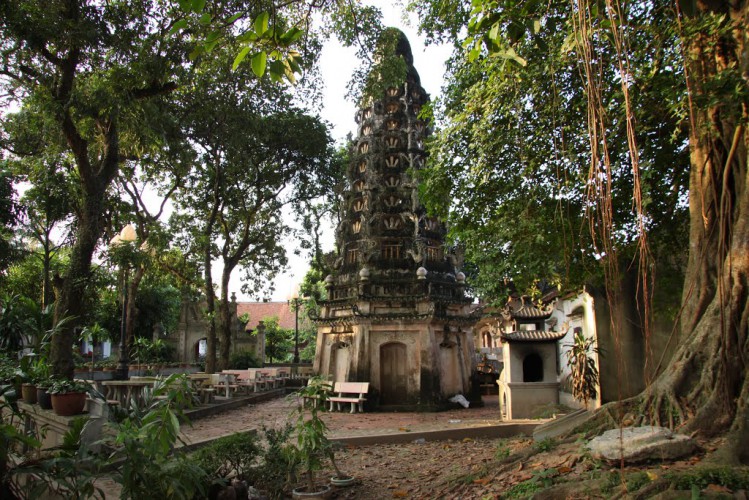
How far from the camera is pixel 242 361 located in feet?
99.2

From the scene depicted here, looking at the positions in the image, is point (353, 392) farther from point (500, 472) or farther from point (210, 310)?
point (500, 472)

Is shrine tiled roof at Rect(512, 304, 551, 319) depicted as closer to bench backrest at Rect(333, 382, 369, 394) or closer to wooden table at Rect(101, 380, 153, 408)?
bench backrest at Rect(333, 382, 369, 394)

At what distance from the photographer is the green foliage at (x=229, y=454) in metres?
6.18

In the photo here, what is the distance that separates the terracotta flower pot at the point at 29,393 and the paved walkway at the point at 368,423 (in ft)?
10.6

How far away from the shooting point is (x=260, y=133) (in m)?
19.0

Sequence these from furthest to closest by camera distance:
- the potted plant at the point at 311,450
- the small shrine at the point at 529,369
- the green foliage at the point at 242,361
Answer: the green foliage at the point at 242,361
the small shrine at the point at 529,369
the potted plant at the point at 311,450

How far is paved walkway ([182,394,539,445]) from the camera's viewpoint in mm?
11172

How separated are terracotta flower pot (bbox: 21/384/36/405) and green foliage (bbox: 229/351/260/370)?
21694mm

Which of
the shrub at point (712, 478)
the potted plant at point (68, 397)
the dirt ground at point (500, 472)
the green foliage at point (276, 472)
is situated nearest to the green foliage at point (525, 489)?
the dirt ground at point (500, 472)

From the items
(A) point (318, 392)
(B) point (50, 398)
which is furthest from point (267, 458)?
(B) point (50, 398)

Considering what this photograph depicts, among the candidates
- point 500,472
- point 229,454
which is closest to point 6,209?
point 229,454

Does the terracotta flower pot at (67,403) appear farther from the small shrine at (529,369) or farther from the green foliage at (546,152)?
the small shrine at (529,369)

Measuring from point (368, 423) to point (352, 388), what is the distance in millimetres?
3235

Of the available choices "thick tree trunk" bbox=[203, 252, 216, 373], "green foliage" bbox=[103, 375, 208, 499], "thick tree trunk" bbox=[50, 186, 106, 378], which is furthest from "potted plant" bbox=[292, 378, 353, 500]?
"thick tree trunk" bbox=[203, 252, 216, 373]
